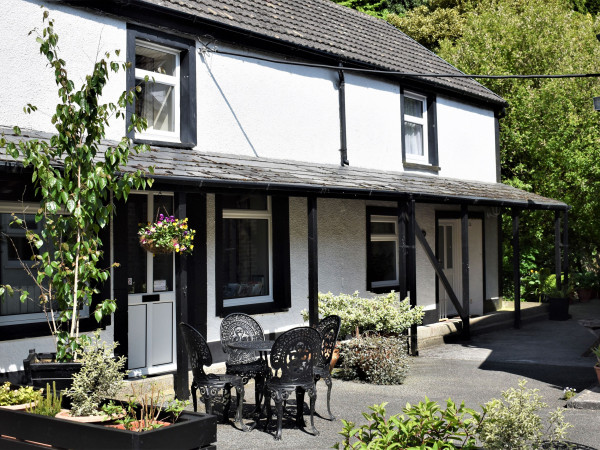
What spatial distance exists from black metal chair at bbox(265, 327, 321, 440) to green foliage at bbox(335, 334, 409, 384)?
2597mm

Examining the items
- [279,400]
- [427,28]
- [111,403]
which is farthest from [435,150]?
[427,28]

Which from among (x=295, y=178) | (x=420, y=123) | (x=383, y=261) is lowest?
(x=383, y=261)

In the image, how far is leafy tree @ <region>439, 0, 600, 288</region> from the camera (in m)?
19.6

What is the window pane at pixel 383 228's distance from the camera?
14.0m

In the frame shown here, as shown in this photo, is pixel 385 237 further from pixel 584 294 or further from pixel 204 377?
pixel 584 294

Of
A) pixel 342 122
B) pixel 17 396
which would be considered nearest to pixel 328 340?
pixel 17 396

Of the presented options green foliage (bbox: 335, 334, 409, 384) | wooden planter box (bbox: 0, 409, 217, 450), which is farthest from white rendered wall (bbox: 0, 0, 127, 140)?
green foliage (bbox: 335, 334, 409, 384)

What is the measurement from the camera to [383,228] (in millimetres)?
14328

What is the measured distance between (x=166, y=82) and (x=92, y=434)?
6.64 meters

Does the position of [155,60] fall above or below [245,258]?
above

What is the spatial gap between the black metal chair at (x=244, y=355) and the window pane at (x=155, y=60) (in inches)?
147

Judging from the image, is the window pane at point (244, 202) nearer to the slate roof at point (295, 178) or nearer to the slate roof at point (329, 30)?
the slate roof at point (295, 178)

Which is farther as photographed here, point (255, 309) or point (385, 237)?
point (385, 237)

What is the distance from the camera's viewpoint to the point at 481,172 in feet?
56.7
